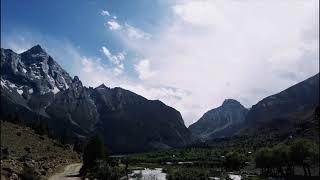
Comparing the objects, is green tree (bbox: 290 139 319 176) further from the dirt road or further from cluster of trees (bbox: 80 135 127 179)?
the dirt road

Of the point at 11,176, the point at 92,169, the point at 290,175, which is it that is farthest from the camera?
the point at 290,175

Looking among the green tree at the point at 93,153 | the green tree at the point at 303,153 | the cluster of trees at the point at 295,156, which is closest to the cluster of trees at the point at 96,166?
the green tree at the point at 93,153

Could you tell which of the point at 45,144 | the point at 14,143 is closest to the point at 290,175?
the point at 45,144

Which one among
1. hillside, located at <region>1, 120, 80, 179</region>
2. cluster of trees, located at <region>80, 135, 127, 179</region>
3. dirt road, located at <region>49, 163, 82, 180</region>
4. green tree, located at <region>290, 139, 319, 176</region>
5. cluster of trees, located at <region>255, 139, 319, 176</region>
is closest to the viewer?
hillside, located at <region>1, 120, 80, 179</region>

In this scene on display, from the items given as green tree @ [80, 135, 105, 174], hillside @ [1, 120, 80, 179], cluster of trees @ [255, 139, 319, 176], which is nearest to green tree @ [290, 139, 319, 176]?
cluster of trees @ [255, 139, 319, 176]

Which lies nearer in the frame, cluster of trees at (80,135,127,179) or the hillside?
the hillside

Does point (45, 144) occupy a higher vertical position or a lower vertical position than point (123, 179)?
higher

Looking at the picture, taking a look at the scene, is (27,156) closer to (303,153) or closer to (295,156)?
(303,153)

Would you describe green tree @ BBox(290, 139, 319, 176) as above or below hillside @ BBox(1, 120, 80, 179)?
above

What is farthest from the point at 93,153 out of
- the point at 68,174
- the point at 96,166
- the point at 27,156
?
the point at 27,156

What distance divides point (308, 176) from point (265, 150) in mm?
37658

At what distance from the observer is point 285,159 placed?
175 metres

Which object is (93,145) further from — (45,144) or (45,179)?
(45,179)

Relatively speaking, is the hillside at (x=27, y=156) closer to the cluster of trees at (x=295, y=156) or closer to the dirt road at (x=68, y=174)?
the dirt road at (x=68, y=174)
